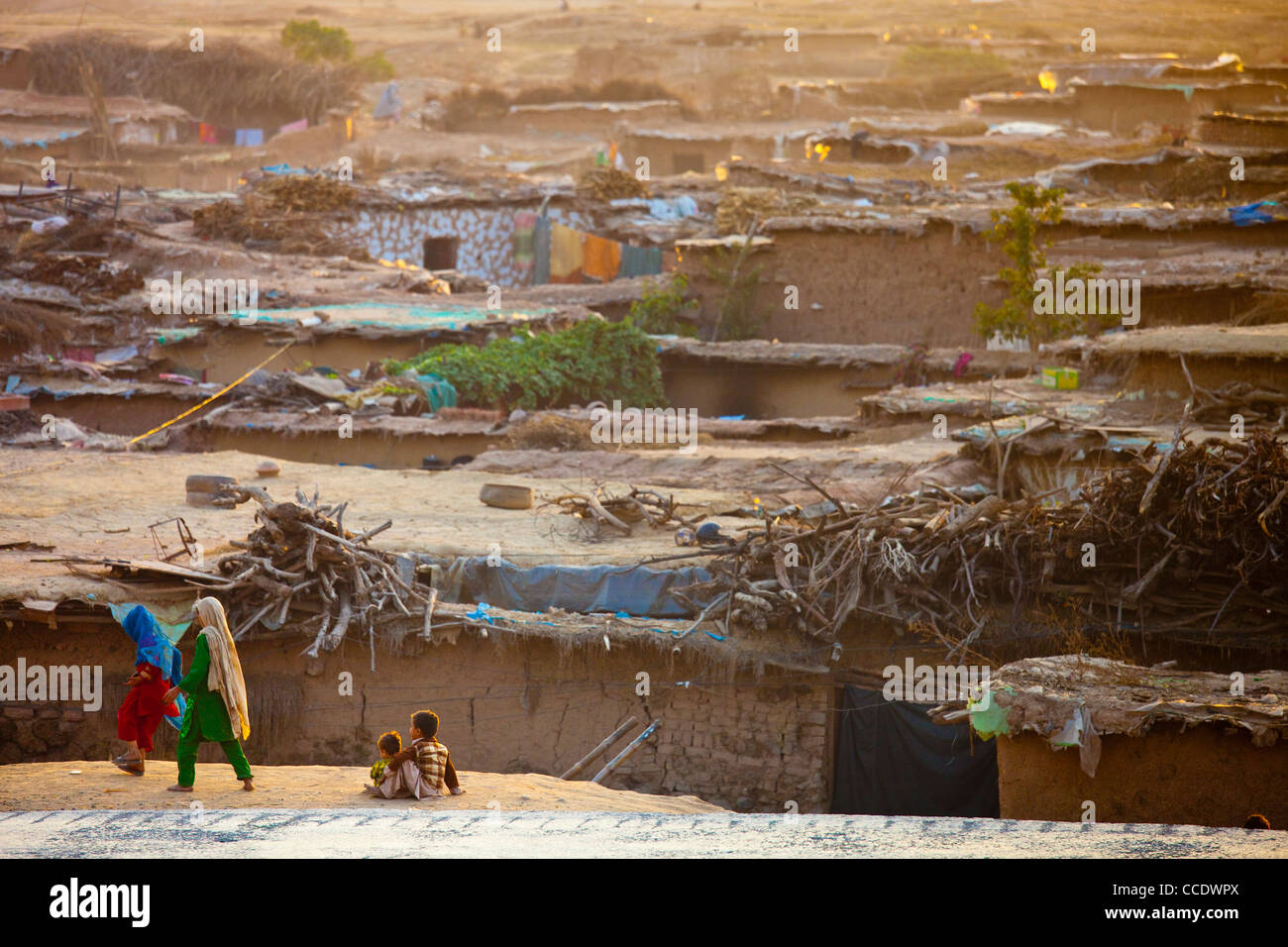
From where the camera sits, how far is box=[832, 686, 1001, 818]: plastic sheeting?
959 cm

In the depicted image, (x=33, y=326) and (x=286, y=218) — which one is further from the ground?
(x=286, y=218)

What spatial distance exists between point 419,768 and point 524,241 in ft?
74.7

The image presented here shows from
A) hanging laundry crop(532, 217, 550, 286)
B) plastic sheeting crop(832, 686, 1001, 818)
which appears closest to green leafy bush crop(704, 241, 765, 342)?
hanging laundry crop(532, 217, 550, 286)

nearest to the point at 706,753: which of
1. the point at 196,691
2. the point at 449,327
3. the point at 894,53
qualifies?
the point at 196,691

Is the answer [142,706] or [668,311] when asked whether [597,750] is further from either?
[668,311]

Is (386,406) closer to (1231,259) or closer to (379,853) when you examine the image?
(1231,259)

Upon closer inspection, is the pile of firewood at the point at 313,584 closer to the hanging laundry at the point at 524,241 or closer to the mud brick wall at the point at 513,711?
the mud brick wall at the point at 513,711

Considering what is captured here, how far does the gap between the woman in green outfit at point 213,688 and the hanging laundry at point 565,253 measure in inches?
863

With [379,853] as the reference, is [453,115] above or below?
above

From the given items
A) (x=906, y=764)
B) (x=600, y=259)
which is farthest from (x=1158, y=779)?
(x=600, y=259)

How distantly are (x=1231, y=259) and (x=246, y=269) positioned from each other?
1582 cm

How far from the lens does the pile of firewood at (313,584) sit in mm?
9500

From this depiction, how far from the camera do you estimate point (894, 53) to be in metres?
50.3

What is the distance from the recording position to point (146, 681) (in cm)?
713
